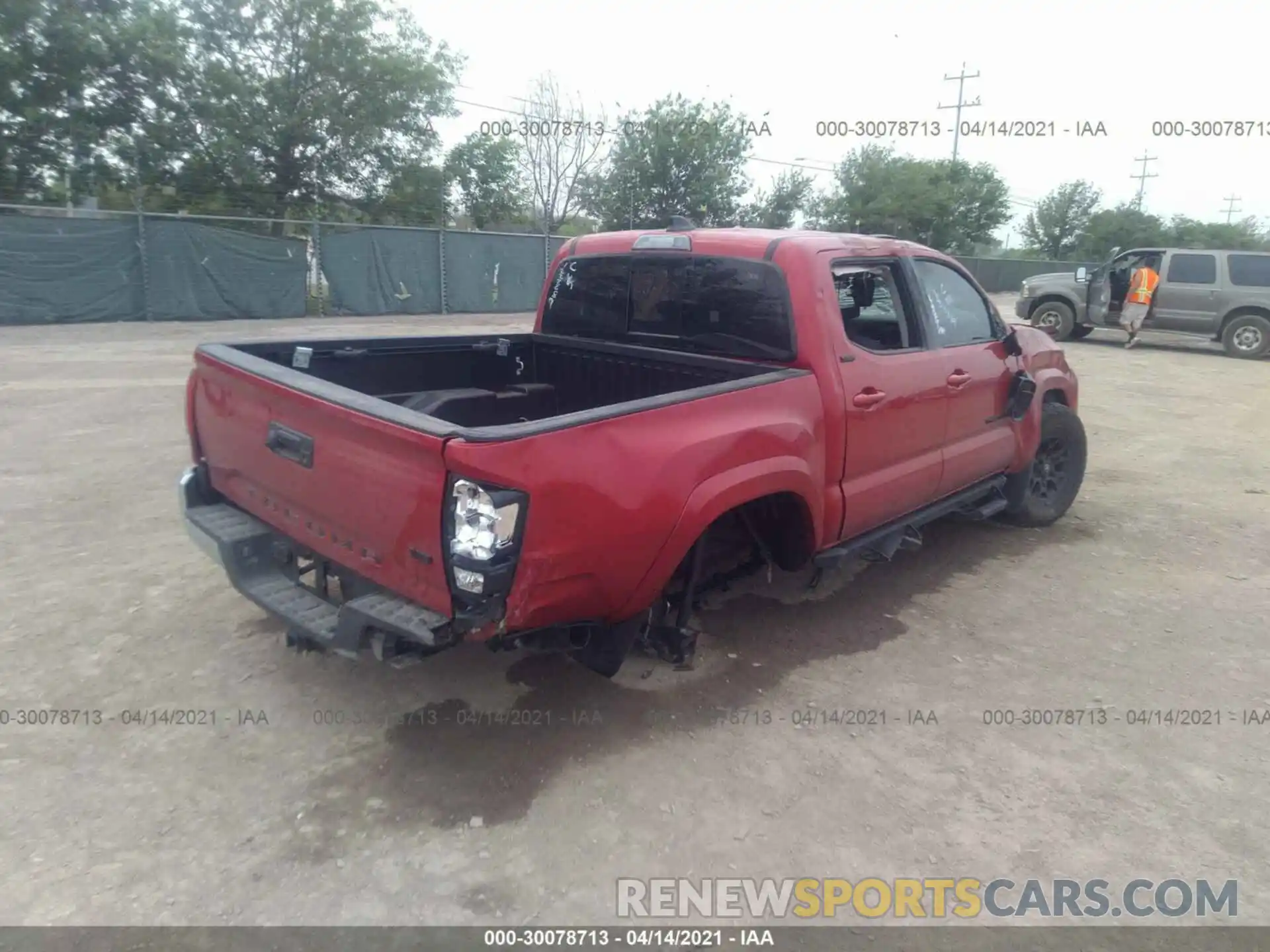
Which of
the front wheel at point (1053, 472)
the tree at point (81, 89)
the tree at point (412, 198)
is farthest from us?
the tree at point (412, 198)

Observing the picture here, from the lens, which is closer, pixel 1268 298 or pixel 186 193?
pixel 1268 298

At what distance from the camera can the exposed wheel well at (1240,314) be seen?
15.7 meters

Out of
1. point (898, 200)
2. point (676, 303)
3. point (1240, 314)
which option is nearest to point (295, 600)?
point (676, 303)

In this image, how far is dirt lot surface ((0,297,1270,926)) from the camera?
2611 mm

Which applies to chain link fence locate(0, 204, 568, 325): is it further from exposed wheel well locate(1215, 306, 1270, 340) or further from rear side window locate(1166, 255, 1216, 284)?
exposed wheel well locate(1215, 306, 1270, 340)

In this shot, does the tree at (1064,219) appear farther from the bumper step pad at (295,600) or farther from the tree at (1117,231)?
the bumper step pad at (295,600)

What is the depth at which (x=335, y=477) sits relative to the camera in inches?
116

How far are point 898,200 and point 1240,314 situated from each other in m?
17.5

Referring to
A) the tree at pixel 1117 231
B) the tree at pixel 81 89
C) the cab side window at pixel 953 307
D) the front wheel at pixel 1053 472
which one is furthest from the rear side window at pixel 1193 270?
the tree at pixel 1117 231

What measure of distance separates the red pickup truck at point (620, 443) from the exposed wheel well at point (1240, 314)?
13.4 metres

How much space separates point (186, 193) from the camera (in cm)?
2105

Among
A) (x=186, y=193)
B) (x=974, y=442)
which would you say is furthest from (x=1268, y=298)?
(x=186, y=193)
